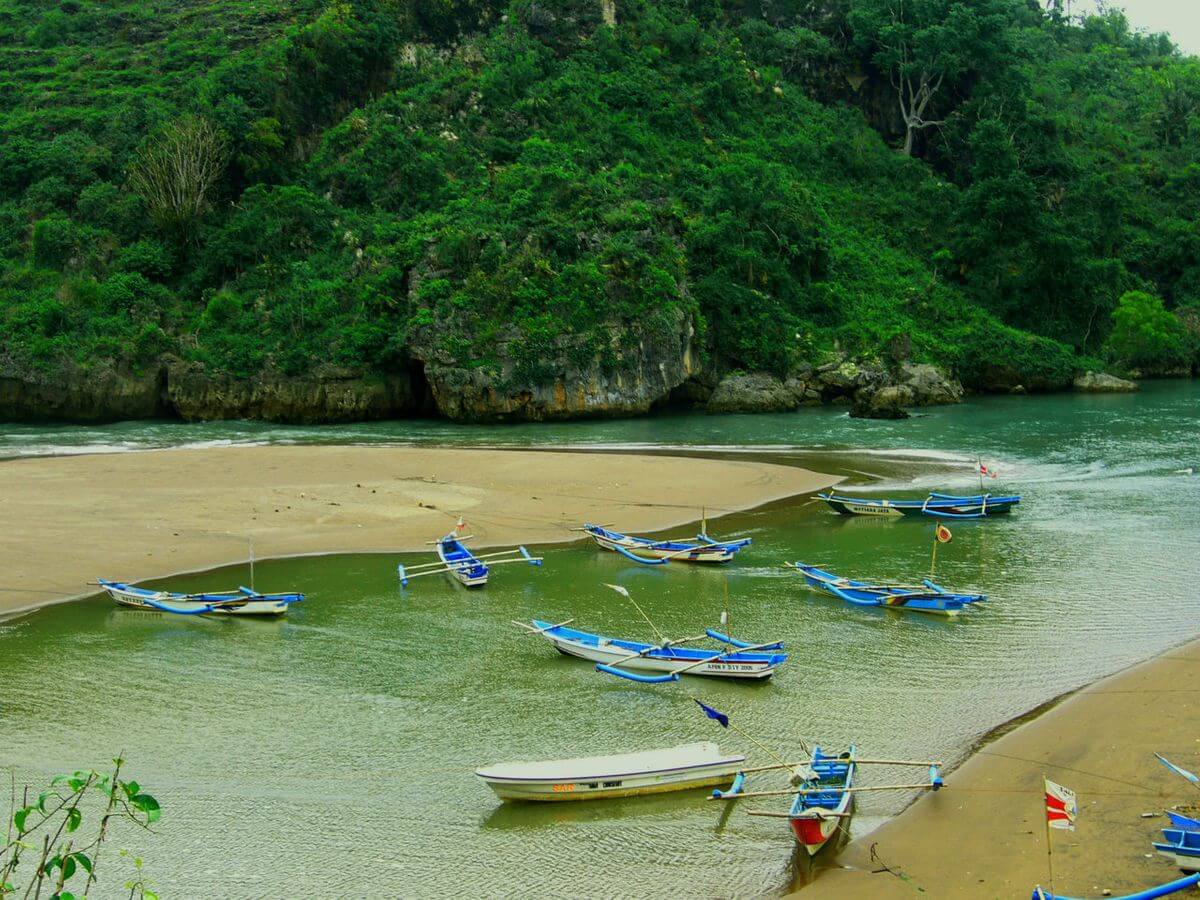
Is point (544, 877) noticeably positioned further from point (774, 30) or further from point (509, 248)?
point (774, 30)

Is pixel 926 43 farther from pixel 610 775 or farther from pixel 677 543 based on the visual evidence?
pixel 610 775

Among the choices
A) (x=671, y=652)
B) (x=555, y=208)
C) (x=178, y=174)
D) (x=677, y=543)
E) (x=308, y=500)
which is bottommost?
(x=671, y=652)

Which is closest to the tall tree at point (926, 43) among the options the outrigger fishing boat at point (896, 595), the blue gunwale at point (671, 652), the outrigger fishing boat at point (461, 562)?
the outrigger fishing boat at point (461, 562)

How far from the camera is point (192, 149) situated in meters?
69.4

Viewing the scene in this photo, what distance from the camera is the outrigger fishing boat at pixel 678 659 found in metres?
19.9

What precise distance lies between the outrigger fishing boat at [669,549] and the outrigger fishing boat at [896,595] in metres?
2.71

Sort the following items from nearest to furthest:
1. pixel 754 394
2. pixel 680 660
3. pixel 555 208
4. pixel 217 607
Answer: pixel 680 660, pixel 217 607, pixel 754 394, pixel 555 208

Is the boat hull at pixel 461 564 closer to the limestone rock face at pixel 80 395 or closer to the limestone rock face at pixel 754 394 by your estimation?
the limestone rock face at pixel 754 394

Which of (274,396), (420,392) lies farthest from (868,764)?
(420,392)

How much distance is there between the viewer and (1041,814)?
1436cm

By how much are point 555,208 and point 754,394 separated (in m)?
16.2

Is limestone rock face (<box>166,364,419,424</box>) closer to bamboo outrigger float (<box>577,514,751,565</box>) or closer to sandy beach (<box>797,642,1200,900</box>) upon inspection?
bamboo outrigger float (<box>577,514,751,565</box>)

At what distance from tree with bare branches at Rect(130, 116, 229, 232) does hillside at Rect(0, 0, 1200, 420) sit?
0.66ft

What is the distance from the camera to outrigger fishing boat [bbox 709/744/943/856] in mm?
13531
